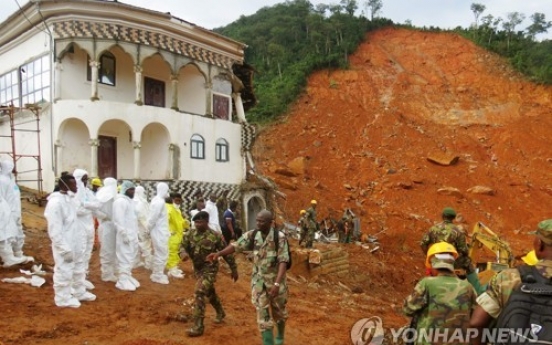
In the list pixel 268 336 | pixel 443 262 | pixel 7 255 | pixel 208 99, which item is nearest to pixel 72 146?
pixel 208 99

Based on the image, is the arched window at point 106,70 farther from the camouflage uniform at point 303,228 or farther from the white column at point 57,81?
the camouflage uniform at point 303,228

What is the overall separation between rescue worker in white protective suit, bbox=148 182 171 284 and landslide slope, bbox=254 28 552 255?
43.3 ft

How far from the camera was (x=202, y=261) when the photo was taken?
6176 millimetres

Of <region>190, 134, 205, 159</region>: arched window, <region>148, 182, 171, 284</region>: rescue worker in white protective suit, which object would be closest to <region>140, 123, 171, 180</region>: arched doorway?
<region>190, 134, 205, 159</region>: arched window

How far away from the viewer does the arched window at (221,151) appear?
66.6 ft

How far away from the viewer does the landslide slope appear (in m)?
25.5

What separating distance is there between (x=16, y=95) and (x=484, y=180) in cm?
2397

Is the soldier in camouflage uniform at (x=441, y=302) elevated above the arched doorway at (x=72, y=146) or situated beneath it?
situated beneath

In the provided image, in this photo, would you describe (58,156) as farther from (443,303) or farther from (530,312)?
(530,312)

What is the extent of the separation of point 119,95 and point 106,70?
3.41 feet

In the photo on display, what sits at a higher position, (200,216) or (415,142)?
(415,142)

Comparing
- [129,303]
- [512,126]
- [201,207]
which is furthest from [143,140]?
[512,126]

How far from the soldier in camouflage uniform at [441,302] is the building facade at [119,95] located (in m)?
14.6

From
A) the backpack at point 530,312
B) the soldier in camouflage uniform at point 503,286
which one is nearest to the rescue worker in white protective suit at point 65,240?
the soldier in camouflage uniform at point 503,286
